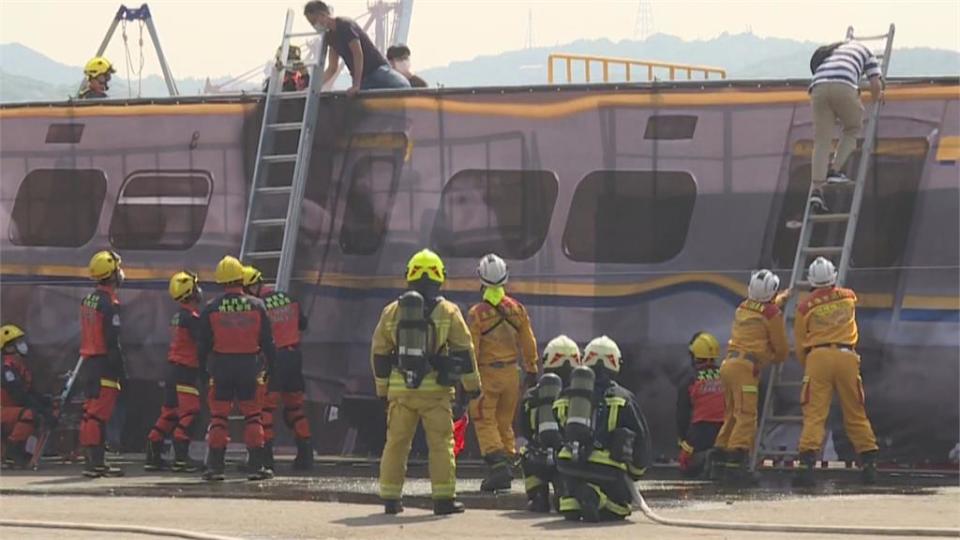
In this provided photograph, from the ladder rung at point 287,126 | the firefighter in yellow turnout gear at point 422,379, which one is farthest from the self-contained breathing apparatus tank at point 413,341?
the ladder rung at point 287,126

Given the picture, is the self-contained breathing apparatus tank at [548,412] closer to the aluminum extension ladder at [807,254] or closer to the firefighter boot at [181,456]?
the aluminum extension ladder at [807,254]

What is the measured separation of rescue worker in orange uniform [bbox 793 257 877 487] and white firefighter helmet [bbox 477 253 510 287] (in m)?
2.54

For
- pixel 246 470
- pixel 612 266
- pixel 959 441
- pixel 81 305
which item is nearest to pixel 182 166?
pixel 81 305

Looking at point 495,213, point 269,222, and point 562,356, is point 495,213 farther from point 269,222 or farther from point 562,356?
point 562,356

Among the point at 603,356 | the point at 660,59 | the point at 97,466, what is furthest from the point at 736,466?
Answer: the point at 660,59

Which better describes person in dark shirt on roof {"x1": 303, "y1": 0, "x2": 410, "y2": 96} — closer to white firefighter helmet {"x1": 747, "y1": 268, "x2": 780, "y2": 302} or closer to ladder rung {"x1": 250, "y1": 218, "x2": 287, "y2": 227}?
ladder rung {"x1": 250, "y1": 218, "x2": 287, "y2": 227}

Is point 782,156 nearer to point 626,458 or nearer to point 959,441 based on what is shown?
point 959,441

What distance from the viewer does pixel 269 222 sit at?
17.6 meters

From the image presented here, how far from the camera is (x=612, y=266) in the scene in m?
16.8

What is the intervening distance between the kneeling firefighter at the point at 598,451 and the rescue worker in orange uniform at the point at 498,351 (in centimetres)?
217

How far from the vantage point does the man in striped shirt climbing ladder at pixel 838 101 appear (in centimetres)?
1564

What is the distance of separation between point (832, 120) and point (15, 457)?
8.25m

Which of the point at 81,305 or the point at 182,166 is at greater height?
the point at 182,166

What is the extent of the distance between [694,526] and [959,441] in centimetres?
451
